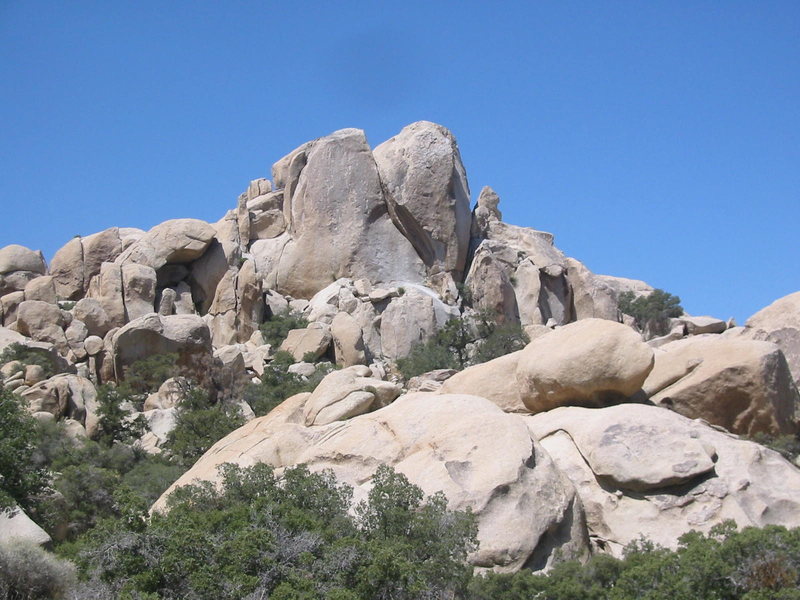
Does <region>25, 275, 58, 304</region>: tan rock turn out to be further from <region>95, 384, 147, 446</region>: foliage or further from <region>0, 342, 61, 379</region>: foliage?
<region>95, 384, 147, 446</region>: foliage

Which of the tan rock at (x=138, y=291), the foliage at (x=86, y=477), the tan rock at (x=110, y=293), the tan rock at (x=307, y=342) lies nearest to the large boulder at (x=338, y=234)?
the tan rock at (x=307, y=342)

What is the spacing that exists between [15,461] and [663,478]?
1103 centimetres

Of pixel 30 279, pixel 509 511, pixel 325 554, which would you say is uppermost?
pixel 30 279

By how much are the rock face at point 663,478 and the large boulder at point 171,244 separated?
36.1 m

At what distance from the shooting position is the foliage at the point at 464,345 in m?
45.1

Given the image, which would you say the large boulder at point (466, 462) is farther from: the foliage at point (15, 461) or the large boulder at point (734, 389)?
the large boulder at point (734, 389)

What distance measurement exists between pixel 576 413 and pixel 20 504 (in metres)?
10.4

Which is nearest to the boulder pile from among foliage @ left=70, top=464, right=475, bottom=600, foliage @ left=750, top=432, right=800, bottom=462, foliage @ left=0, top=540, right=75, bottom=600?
foliage @ left=750, top=432, right=800, bottom=462

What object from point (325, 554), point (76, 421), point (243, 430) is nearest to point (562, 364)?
point (243, 430)

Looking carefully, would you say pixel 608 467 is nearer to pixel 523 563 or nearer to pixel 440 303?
pixel 523 563

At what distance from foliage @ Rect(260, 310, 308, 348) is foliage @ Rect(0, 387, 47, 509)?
30.8 m

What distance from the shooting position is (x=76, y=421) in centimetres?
3644

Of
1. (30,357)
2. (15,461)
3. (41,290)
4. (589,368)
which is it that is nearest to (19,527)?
(15,461)

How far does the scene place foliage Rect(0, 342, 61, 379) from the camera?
41.3 metres
